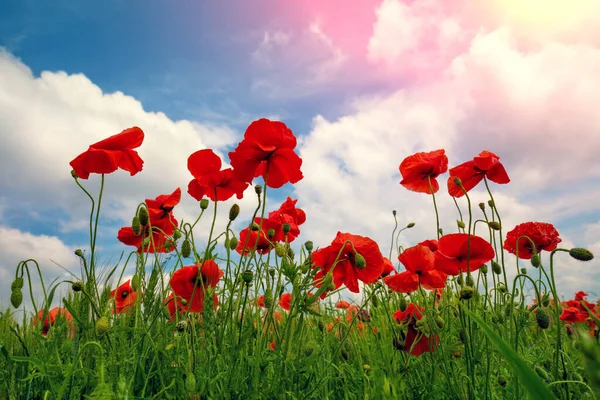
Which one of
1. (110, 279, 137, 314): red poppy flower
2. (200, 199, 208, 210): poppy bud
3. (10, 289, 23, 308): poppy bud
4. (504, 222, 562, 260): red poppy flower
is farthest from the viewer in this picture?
(110, 279, 137, 314): red poppy flower

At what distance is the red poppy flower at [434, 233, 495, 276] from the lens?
230 centimetres

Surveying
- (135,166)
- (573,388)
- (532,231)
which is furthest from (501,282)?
(135,166)

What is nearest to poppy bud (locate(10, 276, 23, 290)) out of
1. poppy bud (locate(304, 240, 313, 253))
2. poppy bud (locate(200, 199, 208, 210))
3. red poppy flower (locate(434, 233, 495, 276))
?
poppy bud (locate(200, 199, 208, 210))

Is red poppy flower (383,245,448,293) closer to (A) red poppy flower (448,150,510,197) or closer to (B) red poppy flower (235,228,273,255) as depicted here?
(A) red poppy flower (448,150,510,197)

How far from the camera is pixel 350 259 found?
92.6 inches

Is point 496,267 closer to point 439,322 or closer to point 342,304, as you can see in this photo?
point 439,322

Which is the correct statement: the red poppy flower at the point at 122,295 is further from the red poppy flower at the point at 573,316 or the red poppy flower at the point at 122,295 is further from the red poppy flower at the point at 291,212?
the red poppy flower at the point at 573,316

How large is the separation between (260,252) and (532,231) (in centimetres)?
175

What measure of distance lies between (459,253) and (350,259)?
1.83 feet

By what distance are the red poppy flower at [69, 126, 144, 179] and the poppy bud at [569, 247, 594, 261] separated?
2.13 meters

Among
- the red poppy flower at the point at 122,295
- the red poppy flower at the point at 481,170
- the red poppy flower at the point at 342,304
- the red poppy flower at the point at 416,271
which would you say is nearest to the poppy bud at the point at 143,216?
the red poppy flower at the point at 122,295

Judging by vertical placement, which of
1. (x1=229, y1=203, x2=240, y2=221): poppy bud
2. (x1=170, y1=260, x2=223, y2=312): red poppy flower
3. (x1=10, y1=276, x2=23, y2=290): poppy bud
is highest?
(x1=229, y1=203, x2=240, y2=221): poppy bud

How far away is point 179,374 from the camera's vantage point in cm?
207

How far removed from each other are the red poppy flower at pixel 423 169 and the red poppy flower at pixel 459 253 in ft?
1.73
